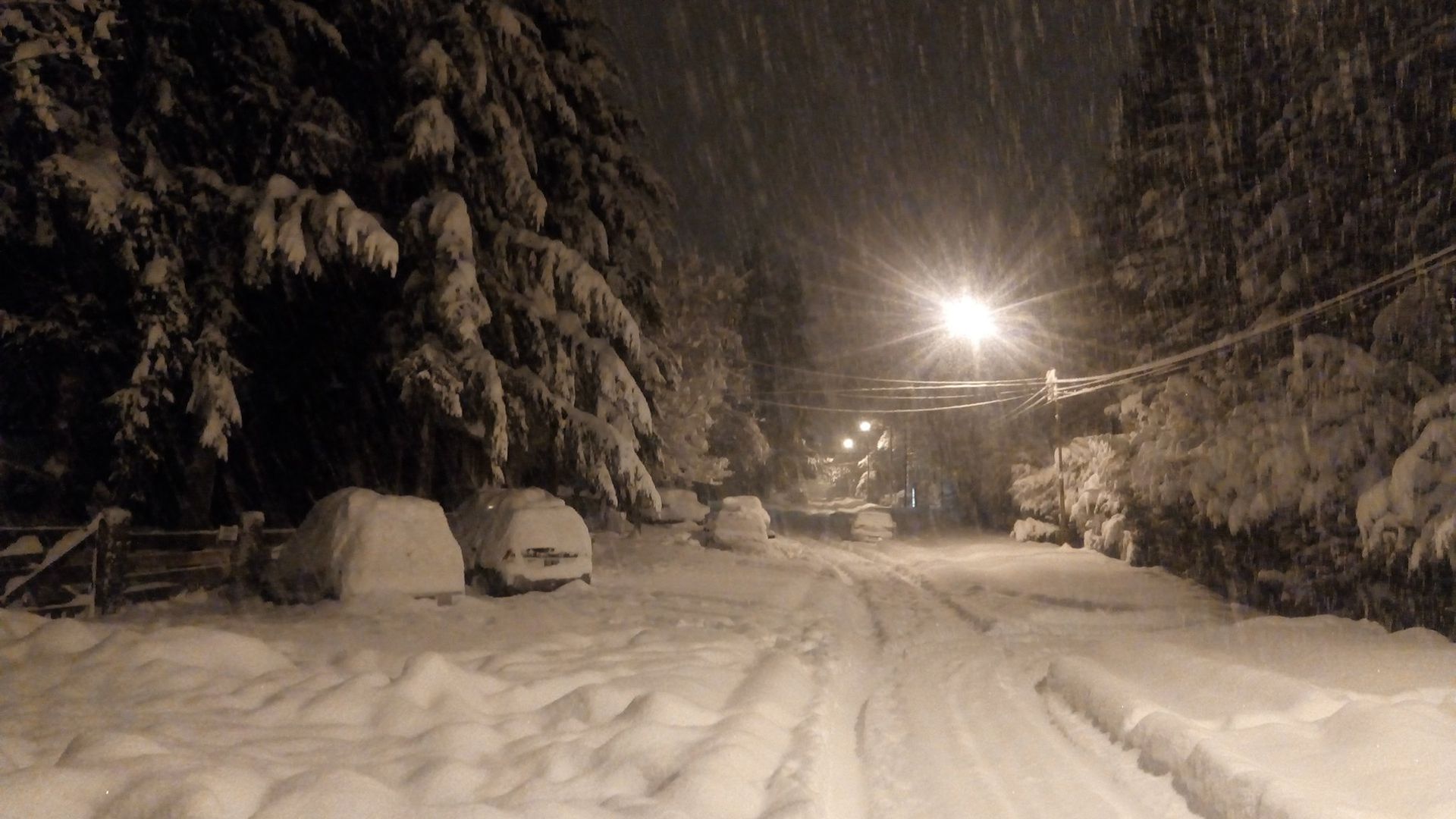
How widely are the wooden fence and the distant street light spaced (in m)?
19.8

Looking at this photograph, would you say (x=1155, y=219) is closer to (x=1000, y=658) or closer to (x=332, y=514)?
(x=1000, y=658)

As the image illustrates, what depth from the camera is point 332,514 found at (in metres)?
12.3

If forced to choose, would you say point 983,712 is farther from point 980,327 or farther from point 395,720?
point 980,327

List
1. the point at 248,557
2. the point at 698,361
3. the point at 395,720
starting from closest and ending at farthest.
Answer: the point at 395,720 < the point at 248,557 < the point at 698,361

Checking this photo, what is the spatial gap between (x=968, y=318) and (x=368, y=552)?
2016 cm

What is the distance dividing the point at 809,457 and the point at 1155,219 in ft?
120

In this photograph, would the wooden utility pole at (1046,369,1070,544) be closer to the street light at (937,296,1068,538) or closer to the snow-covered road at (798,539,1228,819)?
the street light at (937,296,1068,538)

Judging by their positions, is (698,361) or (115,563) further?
(698,361)

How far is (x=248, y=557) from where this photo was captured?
13727mm

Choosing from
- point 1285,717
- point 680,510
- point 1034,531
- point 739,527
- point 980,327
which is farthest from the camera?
point 1034,531

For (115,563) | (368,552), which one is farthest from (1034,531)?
(115,563)

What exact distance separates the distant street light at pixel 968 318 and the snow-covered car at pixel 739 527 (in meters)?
7.82

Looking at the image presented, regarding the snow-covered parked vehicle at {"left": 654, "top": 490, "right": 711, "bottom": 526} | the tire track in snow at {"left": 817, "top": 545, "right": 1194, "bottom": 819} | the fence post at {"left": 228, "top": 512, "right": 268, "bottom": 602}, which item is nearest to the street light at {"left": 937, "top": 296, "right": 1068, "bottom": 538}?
the snow-covered parked vehicle at {"left": 654, "top": 490, "right": 711, "bottom": 526}

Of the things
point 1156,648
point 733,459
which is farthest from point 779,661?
point 733,459
